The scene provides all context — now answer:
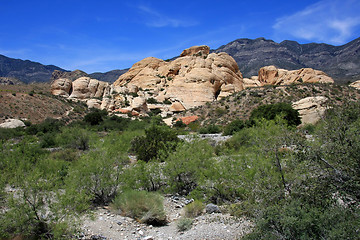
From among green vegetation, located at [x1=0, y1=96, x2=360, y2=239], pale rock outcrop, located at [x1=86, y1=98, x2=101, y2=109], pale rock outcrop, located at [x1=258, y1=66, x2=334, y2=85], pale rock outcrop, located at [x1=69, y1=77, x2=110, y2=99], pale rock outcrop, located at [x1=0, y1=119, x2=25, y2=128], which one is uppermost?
pale rock outcrop, located at [x1=258, y1=66, x2=334, y2=85]

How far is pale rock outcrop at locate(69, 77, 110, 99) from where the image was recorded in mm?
51300

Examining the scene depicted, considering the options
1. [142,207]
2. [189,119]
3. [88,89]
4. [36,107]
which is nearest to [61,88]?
[88,89]

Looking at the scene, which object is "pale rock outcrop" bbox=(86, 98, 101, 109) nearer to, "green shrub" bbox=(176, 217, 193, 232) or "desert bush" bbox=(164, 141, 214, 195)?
"desert bush" bbox=(164, 141, 214, 195)

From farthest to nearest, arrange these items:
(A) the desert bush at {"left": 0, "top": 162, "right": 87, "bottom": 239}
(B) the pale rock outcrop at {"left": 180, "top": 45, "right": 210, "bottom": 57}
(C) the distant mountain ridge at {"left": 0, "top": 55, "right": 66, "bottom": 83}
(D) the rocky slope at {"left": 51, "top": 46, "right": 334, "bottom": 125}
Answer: (C) the distant mountain ridge at {"left": 0, "top": 55, "right": 66, "bottom": 83}, (B) the pale rock outcrop at {"left": 180, "top": 45, "right": 210, "bottom": 57}, (D) the rocky slope at {"left": 51, "top": 46, "right": 334, "bottom": 125}, (A) the desert bush at {"left": 0, "top": 162, "right": 87, "bottom": 239}

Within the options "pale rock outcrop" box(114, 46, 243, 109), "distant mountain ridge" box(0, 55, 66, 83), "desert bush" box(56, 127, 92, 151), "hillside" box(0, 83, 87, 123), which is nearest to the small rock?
"desert bush" box(56, 127, 92, 151)

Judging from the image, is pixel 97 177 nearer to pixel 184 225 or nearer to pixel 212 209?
pixel 184 225

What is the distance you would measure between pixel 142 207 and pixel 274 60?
496 feet

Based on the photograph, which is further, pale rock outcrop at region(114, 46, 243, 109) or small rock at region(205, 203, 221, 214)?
pale rock outcrop at region(114, 46, 243, 109)

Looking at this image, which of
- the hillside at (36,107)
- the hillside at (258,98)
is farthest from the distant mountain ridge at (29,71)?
the hillside at (258,98)

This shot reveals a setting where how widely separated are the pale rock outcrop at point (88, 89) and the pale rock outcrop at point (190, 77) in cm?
525

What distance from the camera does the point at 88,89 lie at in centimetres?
5222

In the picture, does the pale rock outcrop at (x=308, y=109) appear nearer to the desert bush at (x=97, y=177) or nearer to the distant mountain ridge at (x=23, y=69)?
the desert bush at (x=97, y=177)

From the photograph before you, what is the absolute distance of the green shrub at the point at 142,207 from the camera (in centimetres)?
741

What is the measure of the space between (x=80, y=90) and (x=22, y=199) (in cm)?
4920
